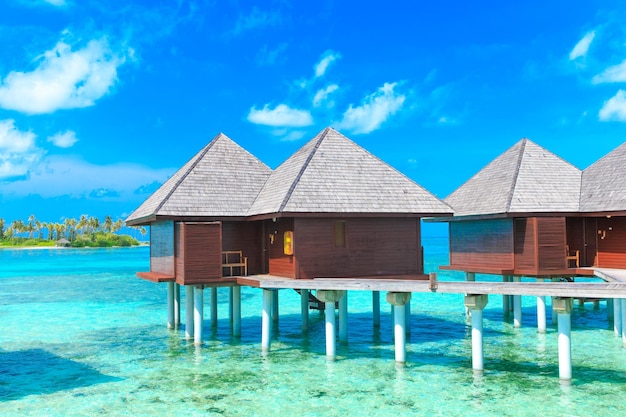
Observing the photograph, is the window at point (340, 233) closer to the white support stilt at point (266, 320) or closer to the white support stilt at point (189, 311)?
the white support stilt at point (266, 320)

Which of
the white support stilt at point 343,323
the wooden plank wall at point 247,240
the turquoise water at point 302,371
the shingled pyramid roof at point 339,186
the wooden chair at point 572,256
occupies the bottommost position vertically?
the turquoise water at point 302,371

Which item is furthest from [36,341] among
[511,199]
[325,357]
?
[511,199]

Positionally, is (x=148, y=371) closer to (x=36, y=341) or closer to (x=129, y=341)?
(x=129, y=341)

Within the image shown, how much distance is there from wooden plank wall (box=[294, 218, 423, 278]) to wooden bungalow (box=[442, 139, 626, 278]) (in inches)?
179

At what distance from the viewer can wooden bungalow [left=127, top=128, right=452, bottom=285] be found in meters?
22.5

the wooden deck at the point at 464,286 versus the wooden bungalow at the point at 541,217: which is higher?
the wooden bungalow at the point at 541,217

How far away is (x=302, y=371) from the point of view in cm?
2044

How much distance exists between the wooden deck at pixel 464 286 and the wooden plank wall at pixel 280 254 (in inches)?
16.4

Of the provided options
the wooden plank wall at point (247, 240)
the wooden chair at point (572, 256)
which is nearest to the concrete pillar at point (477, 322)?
the wooden chair at point (572, 256)

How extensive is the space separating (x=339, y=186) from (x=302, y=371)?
273 inches

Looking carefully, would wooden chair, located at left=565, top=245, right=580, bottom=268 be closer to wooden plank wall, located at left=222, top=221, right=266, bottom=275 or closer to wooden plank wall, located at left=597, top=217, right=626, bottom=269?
wooden plank wall, located at left=597, top=217, right=626, bottom=269

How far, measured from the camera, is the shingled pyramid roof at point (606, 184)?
25.3 m

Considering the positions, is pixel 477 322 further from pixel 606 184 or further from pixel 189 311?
pixel 189 311

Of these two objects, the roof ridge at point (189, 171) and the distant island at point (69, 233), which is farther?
the distant island at point (69, 233)
